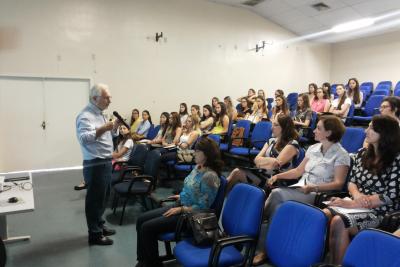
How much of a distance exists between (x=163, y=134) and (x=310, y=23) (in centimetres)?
525

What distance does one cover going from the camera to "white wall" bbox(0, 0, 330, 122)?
6.23m

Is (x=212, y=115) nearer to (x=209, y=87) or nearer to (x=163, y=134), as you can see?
(x=163, y=134)

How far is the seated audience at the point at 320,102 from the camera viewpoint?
618 cm

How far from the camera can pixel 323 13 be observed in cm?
773

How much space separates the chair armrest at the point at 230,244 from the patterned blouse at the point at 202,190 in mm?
497

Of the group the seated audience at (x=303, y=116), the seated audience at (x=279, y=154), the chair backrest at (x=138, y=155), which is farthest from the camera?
the seated audience at (x=303, y=116)

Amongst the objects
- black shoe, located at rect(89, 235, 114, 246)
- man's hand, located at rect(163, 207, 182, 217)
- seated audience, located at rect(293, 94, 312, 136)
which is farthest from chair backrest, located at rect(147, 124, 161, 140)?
man's hand, located at rect(163, 207, 182, 217)

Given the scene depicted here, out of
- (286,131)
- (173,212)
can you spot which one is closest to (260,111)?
(286,131)

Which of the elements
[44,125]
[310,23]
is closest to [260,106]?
[310,23]

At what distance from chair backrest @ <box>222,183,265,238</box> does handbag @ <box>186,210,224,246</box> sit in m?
0.10

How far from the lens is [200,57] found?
7965 mm

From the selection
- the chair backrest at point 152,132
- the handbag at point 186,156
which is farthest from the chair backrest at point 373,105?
the chair backrest at point 152,132

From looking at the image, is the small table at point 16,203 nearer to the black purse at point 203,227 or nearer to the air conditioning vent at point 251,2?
the black purse at point 203,227

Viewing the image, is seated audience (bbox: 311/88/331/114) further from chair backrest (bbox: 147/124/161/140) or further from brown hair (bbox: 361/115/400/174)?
brown hair (bbox: 361/115/400/174)
